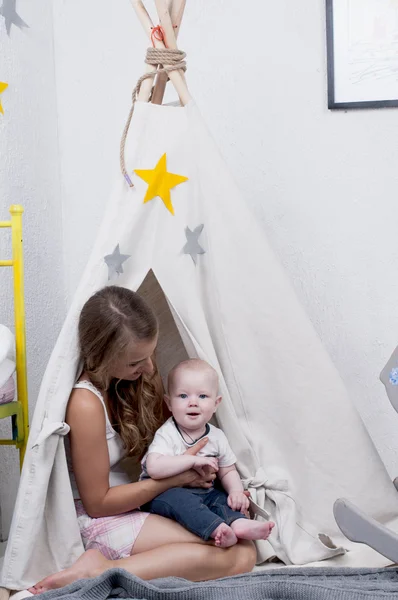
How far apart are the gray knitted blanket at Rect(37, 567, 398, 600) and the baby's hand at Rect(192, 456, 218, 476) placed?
262 millimetres

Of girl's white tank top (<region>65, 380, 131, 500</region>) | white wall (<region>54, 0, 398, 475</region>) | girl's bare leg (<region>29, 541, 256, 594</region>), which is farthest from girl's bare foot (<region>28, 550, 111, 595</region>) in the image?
white wall (<region>54, 0, 398, 475</region>)

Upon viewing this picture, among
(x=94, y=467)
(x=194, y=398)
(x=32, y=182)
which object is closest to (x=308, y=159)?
(x=32, y=182)

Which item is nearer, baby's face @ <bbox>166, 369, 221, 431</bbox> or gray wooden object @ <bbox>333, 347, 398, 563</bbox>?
gray wooden object @ <bbox>333, 347, 398, 563</bbox>

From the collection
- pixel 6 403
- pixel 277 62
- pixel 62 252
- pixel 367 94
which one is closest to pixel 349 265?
pixel 367 94

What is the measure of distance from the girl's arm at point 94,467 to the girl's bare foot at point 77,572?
0.13m

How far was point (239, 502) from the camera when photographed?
162 centimetres

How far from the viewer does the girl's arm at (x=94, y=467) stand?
1.58 m

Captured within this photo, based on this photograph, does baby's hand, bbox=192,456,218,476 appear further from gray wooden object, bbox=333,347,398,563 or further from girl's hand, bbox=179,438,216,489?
gray wooden object, bbox=333,347,398,563

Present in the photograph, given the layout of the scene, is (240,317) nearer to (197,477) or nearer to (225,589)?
(197,477)

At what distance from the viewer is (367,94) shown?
7.18 ft

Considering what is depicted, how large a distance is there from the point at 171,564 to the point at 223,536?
115 mm

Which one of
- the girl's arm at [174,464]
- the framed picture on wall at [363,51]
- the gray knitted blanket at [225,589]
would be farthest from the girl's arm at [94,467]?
the framed picture on wall at [363,51]

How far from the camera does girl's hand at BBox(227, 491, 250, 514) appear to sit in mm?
1616

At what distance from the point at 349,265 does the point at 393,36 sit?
0.66 m
